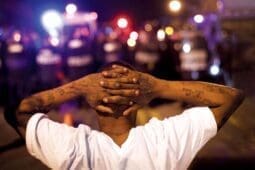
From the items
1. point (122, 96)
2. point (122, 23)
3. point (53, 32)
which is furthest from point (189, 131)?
point (122, 23)

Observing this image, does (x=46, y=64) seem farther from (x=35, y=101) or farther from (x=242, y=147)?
(x=35, y=101)

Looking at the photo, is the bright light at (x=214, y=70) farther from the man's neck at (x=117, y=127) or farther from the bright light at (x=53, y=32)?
the man's neck at (x=117, y=127)

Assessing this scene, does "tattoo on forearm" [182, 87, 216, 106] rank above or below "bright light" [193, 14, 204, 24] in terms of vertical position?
above

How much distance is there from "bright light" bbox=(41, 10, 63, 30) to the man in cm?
1589

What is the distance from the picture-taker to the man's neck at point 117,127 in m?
2.81

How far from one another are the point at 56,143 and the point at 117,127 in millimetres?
313

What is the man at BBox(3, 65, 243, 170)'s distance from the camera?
2.71 meters

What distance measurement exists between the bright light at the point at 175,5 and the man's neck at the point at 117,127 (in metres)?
21.3

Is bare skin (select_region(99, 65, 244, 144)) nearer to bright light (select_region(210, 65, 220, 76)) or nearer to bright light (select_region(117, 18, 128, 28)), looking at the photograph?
bright light (select_region(210, 65, 220, 76))

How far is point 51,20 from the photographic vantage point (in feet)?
69.2

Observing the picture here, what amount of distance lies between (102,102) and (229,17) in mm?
17332

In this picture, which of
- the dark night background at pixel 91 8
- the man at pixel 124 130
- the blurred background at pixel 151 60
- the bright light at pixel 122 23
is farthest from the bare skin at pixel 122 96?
the dark night background at pixel 91 8

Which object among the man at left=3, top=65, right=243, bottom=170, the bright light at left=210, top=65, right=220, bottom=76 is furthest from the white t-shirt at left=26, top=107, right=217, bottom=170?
the bright light at left=210, top=65, right=220, bottom=76

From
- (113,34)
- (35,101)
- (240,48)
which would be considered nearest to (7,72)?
(113,34)
